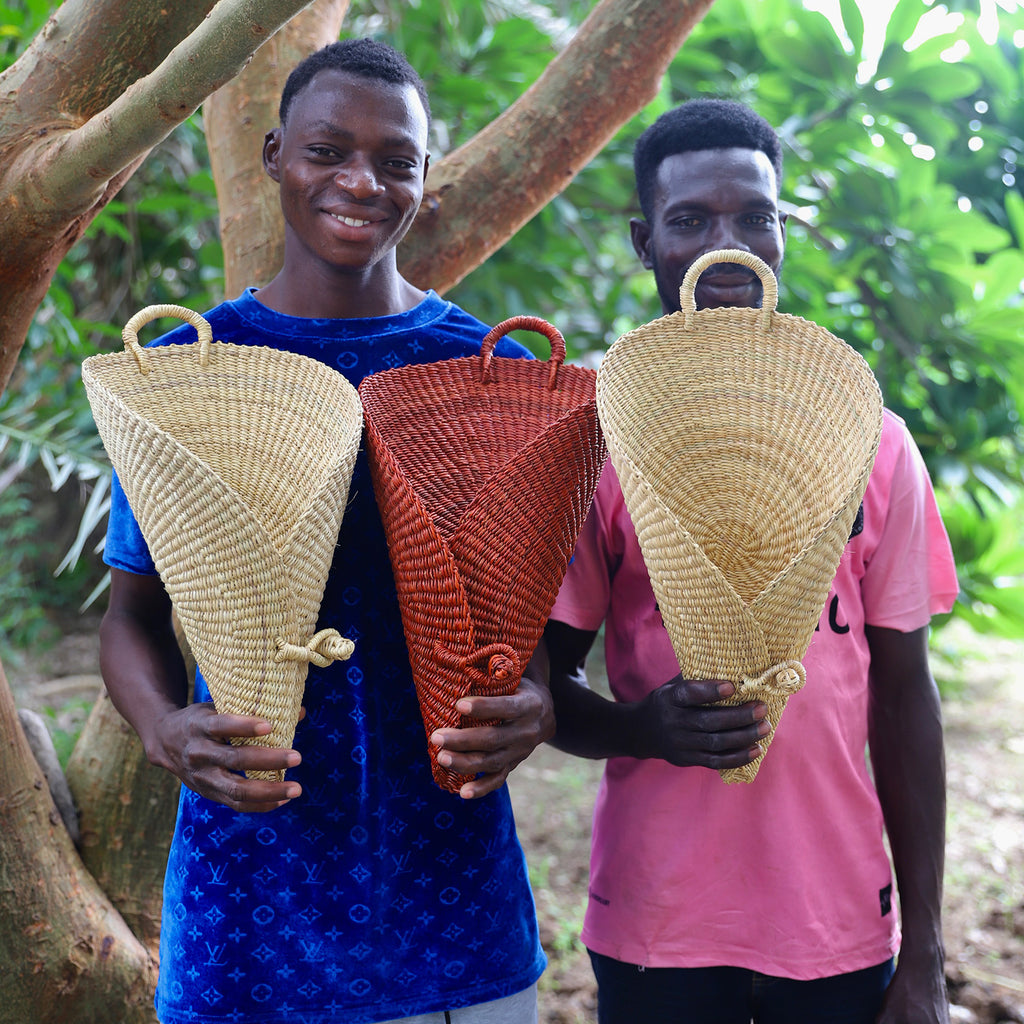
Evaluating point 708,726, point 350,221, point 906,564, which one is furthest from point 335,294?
point 906,564

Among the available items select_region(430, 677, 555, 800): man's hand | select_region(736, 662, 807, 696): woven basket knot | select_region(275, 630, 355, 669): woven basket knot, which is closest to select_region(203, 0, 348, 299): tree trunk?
select_region(275, 630, 355, 669): woven basket knot

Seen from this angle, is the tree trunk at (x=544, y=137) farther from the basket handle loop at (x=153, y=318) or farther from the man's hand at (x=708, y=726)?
the man's hand at (x=708, y=726)

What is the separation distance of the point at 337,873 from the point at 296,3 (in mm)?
980

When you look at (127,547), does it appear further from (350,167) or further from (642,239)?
(642,239)

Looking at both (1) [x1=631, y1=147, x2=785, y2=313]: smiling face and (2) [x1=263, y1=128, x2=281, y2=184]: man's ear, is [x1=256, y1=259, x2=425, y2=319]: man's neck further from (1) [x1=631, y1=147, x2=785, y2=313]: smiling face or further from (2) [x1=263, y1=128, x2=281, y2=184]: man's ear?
(1) [x1=631, y1=147, x2=785, y2=313]: smiling face

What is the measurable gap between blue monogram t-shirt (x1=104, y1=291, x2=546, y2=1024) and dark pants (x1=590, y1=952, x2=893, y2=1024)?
154 millimetres

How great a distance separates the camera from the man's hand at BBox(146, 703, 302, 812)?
1106 millimetres

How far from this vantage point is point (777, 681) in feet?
3.84

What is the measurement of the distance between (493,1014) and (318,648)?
20.8 inches

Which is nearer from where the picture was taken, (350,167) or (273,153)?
(350,167)

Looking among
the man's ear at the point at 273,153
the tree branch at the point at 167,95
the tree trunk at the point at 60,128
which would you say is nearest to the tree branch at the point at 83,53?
the tree trunk at the point at 60,128

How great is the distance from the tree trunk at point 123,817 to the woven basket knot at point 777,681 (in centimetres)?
121

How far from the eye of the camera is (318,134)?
→ 1327mm

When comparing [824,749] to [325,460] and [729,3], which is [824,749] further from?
[729,3]
